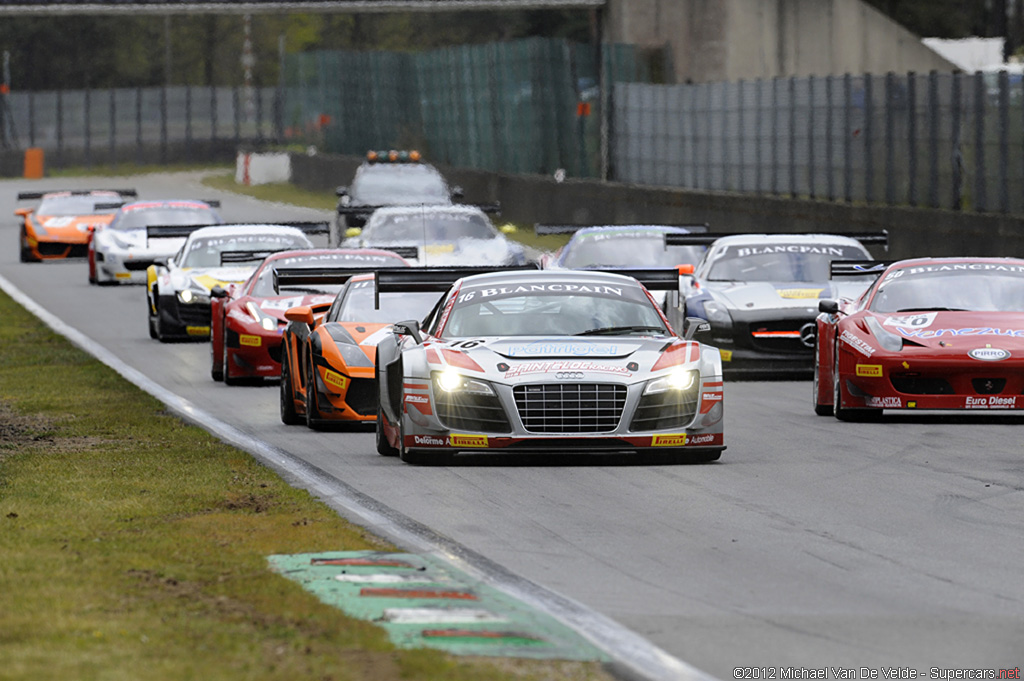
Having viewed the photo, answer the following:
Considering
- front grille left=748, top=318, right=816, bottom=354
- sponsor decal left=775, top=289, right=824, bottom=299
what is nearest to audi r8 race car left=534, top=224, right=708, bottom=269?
sponsor decal left=775, top=289, right=824, bottom=299

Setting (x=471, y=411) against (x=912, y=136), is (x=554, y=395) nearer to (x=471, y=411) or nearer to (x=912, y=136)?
(x=471, y=411)

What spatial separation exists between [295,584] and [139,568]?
732mm

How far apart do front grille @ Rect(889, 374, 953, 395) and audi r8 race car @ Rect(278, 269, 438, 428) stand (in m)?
3.57

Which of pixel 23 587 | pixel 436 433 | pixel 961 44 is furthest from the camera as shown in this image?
pixel 961 44

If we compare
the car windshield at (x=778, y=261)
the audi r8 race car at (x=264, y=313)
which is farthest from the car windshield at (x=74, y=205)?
the car windshield at (x=778, y=261)

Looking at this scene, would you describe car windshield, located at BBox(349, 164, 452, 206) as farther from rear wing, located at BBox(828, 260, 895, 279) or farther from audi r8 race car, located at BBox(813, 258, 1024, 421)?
audi r8 race car, located at BBox(813, 258, 1024, 421)

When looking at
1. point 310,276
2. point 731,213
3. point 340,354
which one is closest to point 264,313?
point 310,276

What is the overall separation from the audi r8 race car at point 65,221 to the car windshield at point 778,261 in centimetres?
2006

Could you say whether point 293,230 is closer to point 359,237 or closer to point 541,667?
point 359,237

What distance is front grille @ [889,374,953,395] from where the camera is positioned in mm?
14781

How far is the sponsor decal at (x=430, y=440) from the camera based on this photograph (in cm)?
1230

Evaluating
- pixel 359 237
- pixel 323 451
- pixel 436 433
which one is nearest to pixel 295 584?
pixel 436 433

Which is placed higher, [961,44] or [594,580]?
Answer: [961,44]

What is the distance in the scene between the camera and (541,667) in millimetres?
6523
